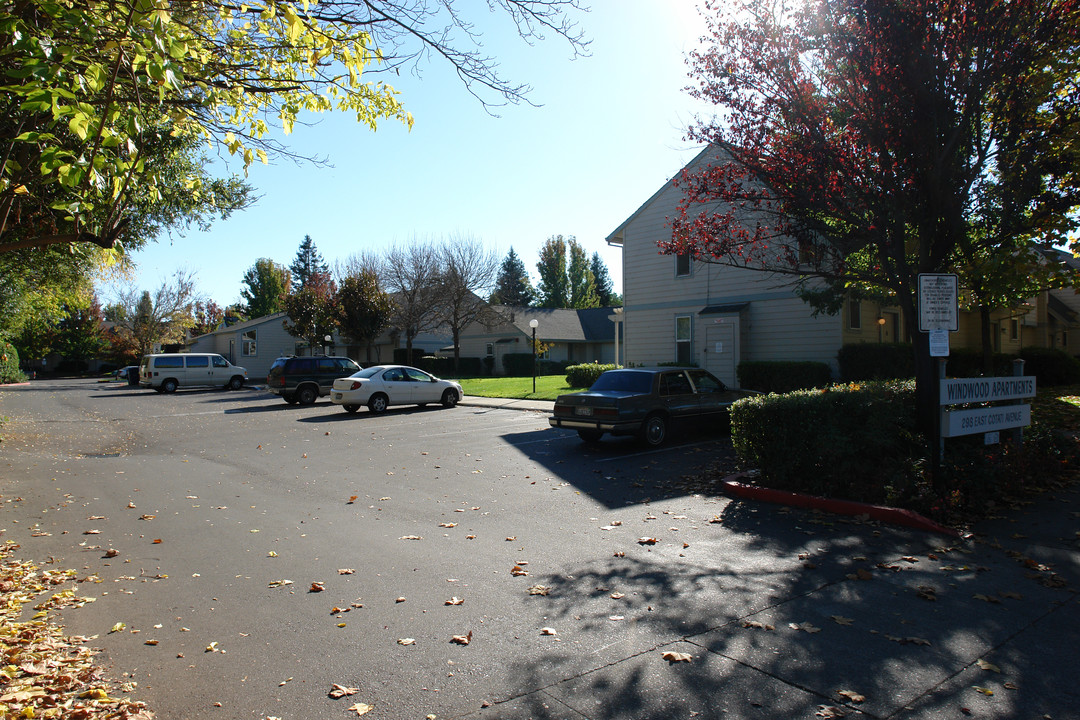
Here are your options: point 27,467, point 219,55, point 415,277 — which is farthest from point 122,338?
point 219,55

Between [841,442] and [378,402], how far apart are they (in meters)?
15.7

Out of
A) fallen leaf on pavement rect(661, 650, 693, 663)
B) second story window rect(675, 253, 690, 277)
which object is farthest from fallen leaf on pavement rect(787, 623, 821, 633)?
second story window rect(675, 253, 690, 277)

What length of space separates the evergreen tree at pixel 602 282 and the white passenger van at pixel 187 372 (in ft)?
200

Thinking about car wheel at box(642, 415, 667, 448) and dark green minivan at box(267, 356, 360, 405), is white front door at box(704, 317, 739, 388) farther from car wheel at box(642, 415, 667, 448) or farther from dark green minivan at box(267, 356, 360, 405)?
dark green minivan at box(267, 356, 360, 405)

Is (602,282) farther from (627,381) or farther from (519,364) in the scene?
(627,381)

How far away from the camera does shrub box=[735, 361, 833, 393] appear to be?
18.7 m

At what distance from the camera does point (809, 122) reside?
914cm

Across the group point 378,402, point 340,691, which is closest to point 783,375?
point 378,402

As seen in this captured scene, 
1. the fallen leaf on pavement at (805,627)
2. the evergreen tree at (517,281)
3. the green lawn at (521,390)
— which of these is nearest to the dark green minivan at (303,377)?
the green lawn at (521,390)

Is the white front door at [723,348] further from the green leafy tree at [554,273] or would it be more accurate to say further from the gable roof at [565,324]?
the green leafy tree at [554,273]

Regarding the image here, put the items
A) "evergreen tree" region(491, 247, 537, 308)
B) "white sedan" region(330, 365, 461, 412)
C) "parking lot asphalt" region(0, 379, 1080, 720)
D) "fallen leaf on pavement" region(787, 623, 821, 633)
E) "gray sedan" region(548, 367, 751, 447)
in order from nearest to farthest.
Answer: "parking lot asphalt" region(0, 379, 1080, 720) → "fallen leaf on pavement" region(787, 623, 821, 633) → "gray sedan" region(548, 367, 751, 447) → "white sedan" region(330, 365, 461, 412) → "evergreen tree" region(491, 247, 537, 308)

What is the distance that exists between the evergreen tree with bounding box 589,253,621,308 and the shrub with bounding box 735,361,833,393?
71210 mm

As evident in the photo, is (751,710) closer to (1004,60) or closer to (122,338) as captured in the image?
(1004,60)

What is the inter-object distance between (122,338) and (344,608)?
2532 inches
